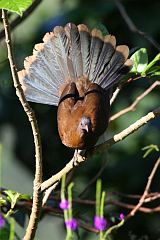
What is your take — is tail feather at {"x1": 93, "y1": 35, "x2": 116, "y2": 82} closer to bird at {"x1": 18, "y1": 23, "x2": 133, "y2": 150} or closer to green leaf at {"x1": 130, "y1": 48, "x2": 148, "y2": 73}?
bird at {"x1": 18, "y1": 23, "x2": 133, "y2": 150}

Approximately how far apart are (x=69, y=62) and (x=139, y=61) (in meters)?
0.27

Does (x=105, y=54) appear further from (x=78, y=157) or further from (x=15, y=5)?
(x=15, y=5)

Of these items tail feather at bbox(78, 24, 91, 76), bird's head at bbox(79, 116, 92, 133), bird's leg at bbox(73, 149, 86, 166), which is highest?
tail feather at bbox(78, 24, 91, 76)

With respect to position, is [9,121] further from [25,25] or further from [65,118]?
[65,118]

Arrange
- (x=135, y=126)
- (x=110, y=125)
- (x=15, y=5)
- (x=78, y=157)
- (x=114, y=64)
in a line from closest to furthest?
(x=15, y=5) < (x=135, y=126) < (x=78, y=157) < (x=114, y=64) < (x=110, y=125)

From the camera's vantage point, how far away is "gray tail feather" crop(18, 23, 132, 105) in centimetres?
209

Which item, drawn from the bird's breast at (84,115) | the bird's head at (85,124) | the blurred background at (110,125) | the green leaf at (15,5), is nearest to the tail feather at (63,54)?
the bird's breast at (84,115)

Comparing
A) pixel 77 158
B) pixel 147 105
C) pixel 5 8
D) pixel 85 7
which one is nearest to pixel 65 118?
pixel 77 158

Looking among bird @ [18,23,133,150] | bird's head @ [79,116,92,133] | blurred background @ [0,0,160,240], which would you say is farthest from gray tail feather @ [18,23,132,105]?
blurred background @ [0,0,160,240]

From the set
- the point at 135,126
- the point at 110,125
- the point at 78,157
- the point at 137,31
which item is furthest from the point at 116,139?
the point at 110,125

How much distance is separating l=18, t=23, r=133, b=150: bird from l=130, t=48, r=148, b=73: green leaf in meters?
0.04

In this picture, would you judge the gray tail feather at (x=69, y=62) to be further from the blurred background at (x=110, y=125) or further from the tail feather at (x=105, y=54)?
the blurred background at (x=110, y=125)

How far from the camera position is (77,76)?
2.15 metres

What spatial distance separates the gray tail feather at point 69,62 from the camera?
209 centimetres
